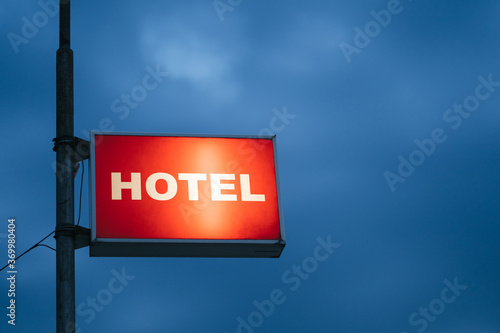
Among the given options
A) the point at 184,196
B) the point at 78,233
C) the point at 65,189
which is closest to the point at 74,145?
the point at 65,189

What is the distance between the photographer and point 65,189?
762 centimetres

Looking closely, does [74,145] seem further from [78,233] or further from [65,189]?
[78,233]

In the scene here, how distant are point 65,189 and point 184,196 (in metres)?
2.30

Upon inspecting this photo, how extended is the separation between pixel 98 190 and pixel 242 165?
6.87 feet

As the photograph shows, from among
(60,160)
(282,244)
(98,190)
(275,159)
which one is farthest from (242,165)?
(60,160)

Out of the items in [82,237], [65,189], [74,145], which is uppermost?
[74,145]

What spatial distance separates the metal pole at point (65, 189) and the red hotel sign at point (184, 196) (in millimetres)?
1299

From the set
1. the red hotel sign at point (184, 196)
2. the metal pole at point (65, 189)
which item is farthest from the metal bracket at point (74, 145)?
the red hotel sign at point (184, 196)

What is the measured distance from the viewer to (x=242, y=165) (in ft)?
32.8

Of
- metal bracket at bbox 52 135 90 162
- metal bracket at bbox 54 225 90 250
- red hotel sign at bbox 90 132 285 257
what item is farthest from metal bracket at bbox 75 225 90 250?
metal bracket at bbox 52 135 90 162

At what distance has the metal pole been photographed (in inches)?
279

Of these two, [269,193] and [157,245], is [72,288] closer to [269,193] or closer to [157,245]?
[157,245]

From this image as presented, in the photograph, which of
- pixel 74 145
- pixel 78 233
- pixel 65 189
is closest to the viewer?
pixel 65 189

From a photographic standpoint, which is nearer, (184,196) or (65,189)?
(65,189)
